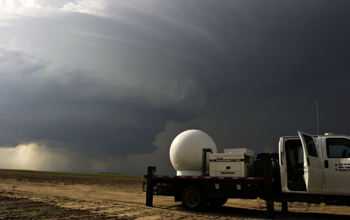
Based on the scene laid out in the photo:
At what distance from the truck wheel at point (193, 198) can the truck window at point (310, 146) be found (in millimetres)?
4377

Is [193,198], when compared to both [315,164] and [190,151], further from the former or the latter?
[315,164]

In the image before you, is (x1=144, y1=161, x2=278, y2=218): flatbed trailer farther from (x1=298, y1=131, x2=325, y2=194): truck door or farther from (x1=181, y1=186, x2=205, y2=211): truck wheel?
(x1=298, y1=131, x2=325, y2=194): truck door

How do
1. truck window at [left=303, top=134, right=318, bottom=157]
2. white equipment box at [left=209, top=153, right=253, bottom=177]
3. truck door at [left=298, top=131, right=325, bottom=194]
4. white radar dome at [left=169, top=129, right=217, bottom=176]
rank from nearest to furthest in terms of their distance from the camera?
truck door at [left=298, top=131, right=325, bottom=194] → truck window at [left=303, top=134, right=318, bottom=157] → white equipment box at [left=209, top=153, right=253, bottom=177] → white radar dome at [left=169, top=129, right=217, bottom=176]

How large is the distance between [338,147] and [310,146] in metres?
0.96

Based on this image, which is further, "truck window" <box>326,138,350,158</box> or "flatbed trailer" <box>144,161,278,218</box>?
"flatbed trailer" <box>144,161,278,218</box>

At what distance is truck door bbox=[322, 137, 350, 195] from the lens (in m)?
9.70

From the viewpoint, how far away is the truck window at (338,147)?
32.7 ft

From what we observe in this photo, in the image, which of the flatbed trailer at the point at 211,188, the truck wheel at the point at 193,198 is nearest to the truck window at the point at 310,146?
the flatbed trailer at the point at 211,188

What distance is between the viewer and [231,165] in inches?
450

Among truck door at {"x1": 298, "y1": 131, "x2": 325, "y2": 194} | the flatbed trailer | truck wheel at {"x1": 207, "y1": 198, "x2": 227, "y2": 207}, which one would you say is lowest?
truck wheel at {"x1": 207, "y1": 198, "x2": 227, "y2": 207}

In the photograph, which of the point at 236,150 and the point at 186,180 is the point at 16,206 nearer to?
the point at 186,180

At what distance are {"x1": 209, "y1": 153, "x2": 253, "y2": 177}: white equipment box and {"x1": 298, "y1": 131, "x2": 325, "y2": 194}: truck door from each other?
2238mm

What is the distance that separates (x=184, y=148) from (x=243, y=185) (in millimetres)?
3126

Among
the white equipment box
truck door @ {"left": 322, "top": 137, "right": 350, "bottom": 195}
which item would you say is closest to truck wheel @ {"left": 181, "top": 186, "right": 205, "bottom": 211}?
the white equipment box
